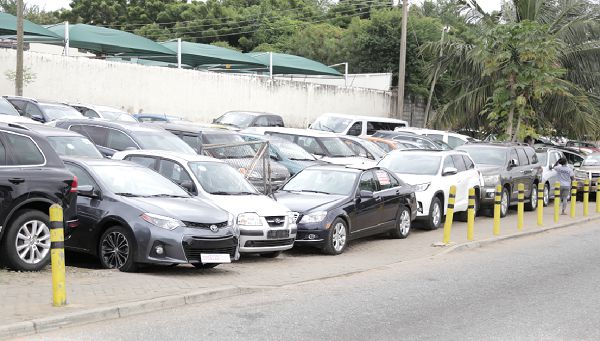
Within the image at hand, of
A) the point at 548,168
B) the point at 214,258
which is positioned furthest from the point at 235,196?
the point at 548,168

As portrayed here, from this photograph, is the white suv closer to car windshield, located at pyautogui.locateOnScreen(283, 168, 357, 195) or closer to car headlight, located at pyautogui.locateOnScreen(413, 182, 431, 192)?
car headlight, located at pyautogui.locateOnScreen(413, 182, 431, 192)

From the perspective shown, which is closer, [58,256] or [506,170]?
[58,256]

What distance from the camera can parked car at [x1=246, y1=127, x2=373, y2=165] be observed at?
79.5ft

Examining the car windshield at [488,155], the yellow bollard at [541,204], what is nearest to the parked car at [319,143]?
the car windshield at [488,155]

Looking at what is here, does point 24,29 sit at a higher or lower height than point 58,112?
higher

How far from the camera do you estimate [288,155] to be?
21578 millimetres

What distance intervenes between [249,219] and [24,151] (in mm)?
3934

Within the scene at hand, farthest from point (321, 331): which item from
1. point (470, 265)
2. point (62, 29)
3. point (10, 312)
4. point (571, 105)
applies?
point (62, 29)

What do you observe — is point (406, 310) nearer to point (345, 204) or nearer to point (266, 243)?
point (266, 243)

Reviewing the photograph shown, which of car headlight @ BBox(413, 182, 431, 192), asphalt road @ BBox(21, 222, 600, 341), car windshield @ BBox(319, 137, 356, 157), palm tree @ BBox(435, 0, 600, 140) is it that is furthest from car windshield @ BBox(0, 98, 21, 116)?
palm tree @ BBox(435, 0, 600, 140)

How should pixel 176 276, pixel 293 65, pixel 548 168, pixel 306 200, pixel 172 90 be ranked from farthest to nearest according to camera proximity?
1. pixel 293 65
2. pixel 172 90
3. pixel 548 168
4. pixel 306 200
5. pixel 176 276

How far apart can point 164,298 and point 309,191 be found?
7.13 metres

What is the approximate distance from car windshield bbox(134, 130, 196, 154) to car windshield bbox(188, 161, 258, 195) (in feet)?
10.7

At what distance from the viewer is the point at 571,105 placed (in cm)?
3578
